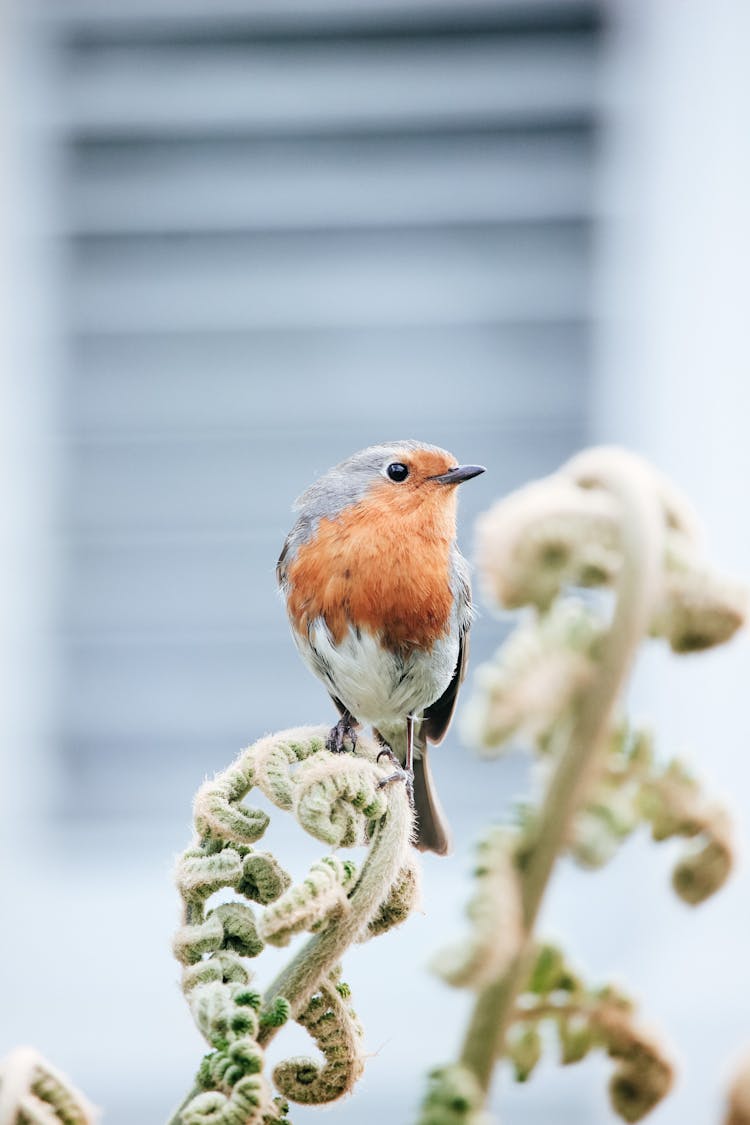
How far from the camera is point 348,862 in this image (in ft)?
1.62

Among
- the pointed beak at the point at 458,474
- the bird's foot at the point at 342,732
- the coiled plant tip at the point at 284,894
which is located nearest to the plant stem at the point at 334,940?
the coiled plant tip at the point at 284,894

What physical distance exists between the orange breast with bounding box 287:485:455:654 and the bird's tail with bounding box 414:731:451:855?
0.52 feet

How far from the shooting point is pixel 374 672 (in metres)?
1.31

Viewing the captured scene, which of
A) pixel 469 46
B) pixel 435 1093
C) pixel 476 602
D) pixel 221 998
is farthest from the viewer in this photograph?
pixel 469 46

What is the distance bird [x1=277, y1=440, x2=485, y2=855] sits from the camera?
125 centimetres

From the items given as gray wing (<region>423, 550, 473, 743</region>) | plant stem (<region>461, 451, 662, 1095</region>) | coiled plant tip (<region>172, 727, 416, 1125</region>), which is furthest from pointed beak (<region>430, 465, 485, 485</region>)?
plant stem (<region>461, 451, 662, 1095</region>)

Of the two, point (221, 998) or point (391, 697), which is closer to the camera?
point (221, 998)

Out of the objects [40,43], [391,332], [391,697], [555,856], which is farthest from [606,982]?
[40,43]

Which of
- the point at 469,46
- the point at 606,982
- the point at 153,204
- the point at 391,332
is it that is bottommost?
the point at 606,982

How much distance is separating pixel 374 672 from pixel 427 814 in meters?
0.27

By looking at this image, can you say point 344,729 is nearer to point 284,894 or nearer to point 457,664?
point 457,664

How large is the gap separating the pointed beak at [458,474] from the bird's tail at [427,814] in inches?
11.7

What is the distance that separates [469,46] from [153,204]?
872 millimetres

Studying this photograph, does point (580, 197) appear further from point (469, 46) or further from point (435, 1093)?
point (435, 1093)
